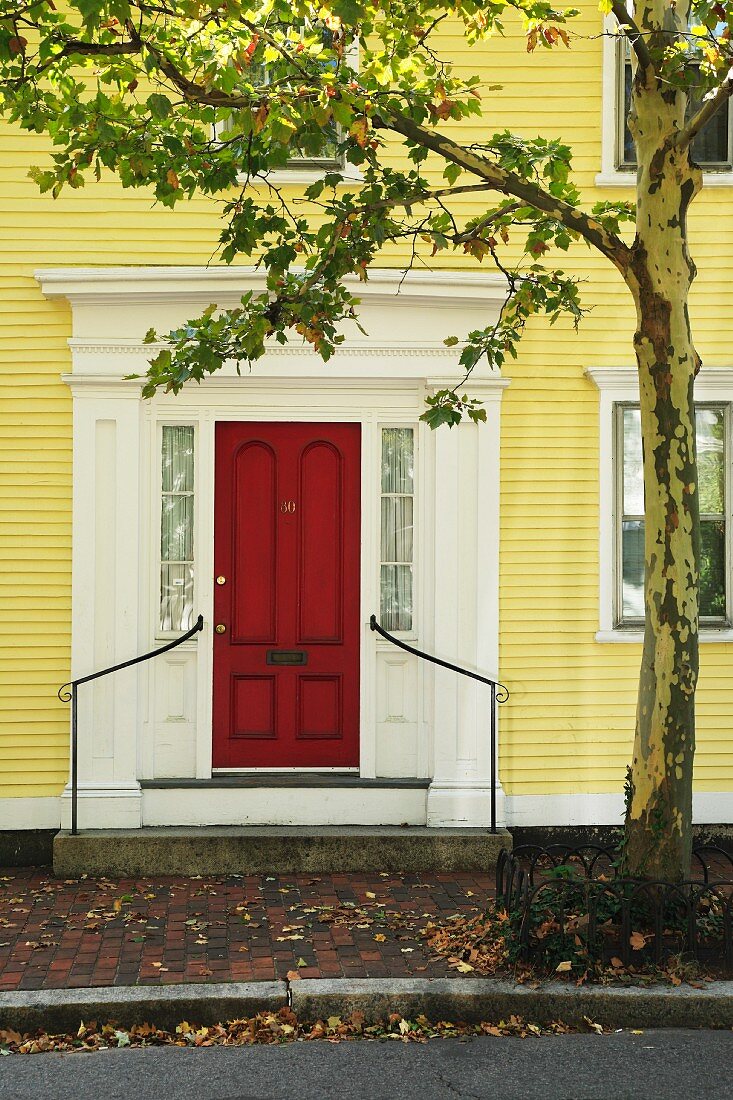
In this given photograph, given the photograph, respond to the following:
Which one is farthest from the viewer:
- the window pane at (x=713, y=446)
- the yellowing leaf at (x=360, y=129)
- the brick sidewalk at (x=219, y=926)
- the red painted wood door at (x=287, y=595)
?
the window pane at (x=713, y=446)

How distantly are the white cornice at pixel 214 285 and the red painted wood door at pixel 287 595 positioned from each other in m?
0.94

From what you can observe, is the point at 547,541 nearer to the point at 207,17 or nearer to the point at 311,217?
the point at 311,217

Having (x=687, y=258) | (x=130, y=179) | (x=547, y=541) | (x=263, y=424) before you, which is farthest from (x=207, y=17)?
(x=547, y=541)

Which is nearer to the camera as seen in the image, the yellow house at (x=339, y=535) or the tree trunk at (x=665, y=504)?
the tree trunk at (x=665, y=504)

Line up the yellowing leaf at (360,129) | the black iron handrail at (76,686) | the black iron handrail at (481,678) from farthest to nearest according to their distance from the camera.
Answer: the black iron handrail at (481,678)
the black iron handrail at (76,686)
the yellowing leaf at (360,129)

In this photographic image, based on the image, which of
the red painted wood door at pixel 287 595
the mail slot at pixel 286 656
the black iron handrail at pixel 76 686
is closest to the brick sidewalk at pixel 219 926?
the black iron handrail at pixel 76 686

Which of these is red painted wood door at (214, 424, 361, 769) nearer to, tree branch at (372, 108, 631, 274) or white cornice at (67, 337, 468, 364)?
white cornice at (67, 337, 468, 364)

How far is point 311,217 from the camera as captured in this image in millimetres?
8641

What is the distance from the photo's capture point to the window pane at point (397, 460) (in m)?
8.82

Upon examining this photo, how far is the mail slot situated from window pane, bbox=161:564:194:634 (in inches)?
23.3

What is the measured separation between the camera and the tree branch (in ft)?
20.9

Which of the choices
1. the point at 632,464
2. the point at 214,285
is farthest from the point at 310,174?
the point at 632,464

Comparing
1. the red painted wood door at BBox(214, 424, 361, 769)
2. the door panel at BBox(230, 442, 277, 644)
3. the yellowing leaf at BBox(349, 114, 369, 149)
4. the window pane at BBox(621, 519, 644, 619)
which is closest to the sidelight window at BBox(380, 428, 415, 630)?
the red painted wood door at BBox(214, 424, 361, 769)

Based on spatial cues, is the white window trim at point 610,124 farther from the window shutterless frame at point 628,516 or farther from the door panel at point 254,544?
the door panel at point 254,544
